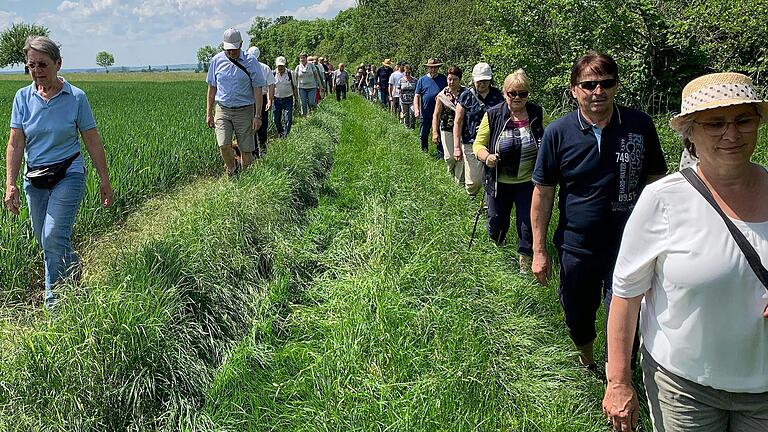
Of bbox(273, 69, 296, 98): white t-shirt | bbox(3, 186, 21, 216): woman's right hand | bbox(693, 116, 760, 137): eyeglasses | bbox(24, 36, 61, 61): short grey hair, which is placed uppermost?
bbox(24, 36, 61, 61): short grey hair

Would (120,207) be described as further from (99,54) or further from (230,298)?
(99,54)

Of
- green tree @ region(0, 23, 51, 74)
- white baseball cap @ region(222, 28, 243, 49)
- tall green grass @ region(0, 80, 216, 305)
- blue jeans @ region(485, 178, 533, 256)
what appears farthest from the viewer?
green tree @ region(0, 23, 51, 74)

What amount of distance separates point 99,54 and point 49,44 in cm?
22008

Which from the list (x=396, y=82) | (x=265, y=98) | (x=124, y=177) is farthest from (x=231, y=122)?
(x=396, y=82)

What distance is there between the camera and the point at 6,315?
4180 millimetres

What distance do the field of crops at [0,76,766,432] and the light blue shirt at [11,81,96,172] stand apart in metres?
0.82

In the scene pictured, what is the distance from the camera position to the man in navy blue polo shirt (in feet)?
10.5

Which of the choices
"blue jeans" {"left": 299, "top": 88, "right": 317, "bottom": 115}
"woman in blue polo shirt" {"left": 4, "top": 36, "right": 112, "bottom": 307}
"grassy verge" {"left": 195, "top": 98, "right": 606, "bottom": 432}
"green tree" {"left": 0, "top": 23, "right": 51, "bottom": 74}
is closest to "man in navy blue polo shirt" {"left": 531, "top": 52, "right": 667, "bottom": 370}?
"grassy verge" {"left": 195, "top": 98, "right": 606, "bottom": 432}

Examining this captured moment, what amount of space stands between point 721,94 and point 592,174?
138cm

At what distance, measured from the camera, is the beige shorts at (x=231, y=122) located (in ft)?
25.2

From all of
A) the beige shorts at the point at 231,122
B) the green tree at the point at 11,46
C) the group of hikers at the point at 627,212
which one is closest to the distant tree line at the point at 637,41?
the group of hikers at the point at 627,212

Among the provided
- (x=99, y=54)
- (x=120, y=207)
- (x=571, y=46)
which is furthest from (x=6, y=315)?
(x=99, y=54)

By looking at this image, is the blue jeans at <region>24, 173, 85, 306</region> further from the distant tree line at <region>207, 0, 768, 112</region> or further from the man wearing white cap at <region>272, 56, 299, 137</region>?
the distant tree line at <region>207, 0, 768, 112</region>

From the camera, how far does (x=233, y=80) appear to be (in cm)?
753
